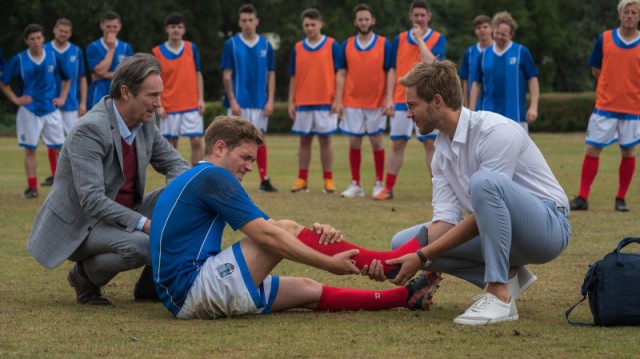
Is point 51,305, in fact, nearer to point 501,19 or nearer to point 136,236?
point 136,236

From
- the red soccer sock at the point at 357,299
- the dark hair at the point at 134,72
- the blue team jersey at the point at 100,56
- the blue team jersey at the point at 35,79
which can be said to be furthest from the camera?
the blue team jersey at the point at 100,56

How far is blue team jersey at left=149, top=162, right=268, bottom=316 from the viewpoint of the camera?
5.79 metres

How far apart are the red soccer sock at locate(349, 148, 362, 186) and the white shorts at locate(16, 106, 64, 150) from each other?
4.28 m

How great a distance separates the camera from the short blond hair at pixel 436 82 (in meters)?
5.92

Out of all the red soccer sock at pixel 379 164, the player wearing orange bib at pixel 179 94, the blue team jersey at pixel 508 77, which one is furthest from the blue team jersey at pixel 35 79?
the blue team jersey at pixel 508 77

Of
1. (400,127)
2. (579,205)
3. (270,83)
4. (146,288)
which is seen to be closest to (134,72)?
(146,288)

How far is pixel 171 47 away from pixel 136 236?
958 centimetres

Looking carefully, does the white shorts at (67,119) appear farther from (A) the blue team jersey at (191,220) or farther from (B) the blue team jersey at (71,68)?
(A) the blue team jersey at (191,220)

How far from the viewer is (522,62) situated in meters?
13.4

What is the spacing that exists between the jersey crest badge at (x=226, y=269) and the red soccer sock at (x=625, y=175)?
7666 millimetres

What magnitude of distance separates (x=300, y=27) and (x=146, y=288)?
48993mm

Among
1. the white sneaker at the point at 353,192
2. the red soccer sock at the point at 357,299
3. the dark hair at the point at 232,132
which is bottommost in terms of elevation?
the white sneaker at the point at 353,192

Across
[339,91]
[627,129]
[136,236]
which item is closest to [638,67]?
[627,129]

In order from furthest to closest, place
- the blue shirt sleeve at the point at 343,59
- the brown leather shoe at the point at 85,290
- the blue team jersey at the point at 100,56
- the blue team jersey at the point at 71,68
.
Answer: the blue team jersey at the point at 71,68 < the blue team jersey at the point at 100,56 < the blue shirt sleeve at the point at 343,59 < the brown leather shoe at the point at 85,290
